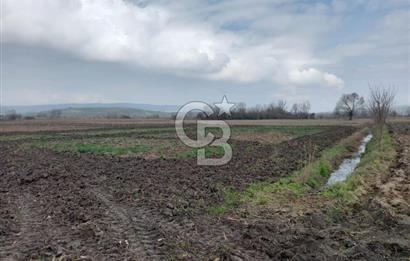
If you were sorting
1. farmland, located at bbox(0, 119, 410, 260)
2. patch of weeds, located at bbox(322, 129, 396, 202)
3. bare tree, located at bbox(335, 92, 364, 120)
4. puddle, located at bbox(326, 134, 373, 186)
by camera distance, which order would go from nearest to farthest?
1. farmland, located at bbox(0, 119, 410, 260)
2. patch of weeds, located at bbox(322, 129, 396, 202)
3. puddle, located at bbox(326, 134, 373, 186)
4. bare tree, located at bbox(335, 92, 364, 120)

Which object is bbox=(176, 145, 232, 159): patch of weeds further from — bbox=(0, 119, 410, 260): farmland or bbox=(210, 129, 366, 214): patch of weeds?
bbox=(210, 129, 366, 214): patch of weeds

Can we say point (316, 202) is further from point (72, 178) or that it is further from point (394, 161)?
point (394, 161)

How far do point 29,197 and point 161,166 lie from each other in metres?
6.88

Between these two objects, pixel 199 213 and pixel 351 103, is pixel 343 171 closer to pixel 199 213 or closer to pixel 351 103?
pixel 199 213

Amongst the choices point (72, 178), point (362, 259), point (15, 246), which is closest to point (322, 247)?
point (362, 259)

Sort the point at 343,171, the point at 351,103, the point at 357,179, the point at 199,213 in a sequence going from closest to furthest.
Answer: the point at 199,213 < the point at 357,179 < the point at 343,171 < the point at 351,103

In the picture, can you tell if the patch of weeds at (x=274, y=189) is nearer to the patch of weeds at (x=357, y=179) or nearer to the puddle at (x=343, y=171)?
the puddle at (x=343, y=171)

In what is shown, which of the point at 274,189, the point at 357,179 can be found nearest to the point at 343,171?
the point at 357,179

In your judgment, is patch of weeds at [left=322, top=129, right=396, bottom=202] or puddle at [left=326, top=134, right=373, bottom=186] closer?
patch of weeds at [left=322, top=129, right=396, bottom=202]

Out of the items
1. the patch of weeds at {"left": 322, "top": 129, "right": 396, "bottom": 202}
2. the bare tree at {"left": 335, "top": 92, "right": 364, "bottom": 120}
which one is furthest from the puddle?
the bare tree at {"left": 335, "top": 92, "right": 364, "bottom": 120}

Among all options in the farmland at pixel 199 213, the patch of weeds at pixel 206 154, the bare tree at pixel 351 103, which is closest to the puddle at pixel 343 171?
the farmland at pixel 199 213

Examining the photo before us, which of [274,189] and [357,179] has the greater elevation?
[357,179]

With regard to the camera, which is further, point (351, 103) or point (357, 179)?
point (351, 103)

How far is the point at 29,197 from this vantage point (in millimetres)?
10562
